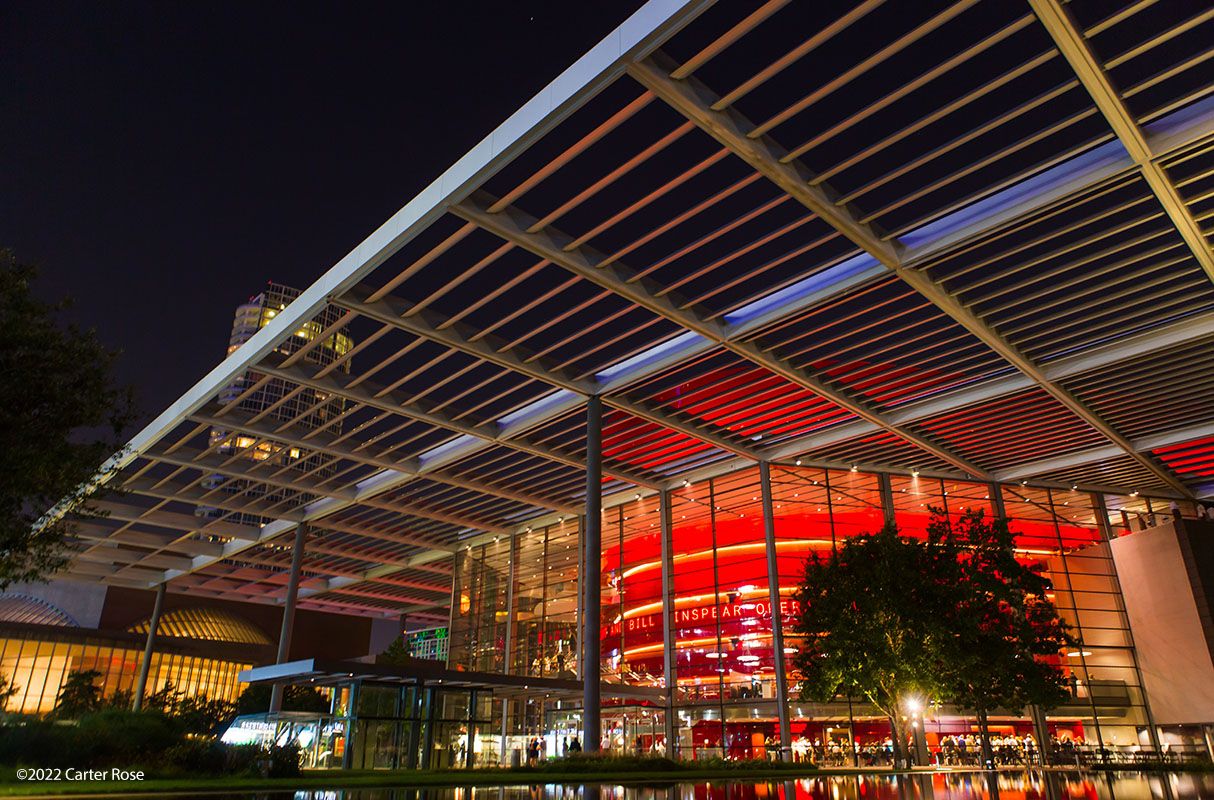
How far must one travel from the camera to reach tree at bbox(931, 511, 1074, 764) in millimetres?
23797

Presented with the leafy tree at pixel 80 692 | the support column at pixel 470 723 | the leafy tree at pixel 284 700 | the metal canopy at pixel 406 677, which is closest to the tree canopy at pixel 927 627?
the metal canopy at pixel 406 677

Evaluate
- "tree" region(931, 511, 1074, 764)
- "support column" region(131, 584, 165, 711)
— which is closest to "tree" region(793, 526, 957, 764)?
"tree" region(931, 511, 1074, 764)

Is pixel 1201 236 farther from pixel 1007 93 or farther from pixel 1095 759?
pixel 1095 759

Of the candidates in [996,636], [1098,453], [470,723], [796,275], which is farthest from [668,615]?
[1098,453]

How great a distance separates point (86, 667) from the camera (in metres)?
55.0

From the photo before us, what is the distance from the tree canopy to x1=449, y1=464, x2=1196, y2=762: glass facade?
442 cm

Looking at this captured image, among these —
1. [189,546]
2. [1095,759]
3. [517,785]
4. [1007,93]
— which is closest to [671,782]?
[517,785]

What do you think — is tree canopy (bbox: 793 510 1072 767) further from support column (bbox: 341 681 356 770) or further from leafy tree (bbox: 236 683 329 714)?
leafy tree (bbox: 236 683 329 714)

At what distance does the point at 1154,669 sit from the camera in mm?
33594

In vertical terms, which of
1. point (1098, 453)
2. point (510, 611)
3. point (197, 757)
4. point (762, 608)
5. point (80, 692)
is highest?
point (1098, 453)

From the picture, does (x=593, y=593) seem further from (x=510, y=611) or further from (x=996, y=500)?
(x=996, y=500)

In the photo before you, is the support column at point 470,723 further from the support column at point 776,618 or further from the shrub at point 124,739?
the support column at point 776,618

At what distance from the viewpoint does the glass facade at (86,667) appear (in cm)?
5197

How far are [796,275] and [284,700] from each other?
3733 centimetres
